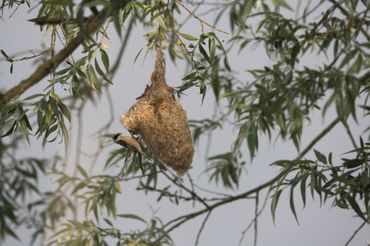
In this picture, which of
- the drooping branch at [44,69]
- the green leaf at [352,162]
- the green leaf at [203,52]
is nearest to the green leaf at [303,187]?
the green leaf at [352,162]

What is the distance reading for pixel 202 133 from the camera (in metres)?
2.58

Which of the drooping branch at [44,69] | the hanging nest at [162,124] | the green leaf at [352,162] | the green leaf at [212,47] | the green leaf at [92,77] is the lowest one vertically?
the drooping branch at [44,69]

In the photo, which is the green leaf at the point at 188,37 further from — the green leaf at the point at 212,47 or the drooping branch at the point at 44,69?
the drooping branch at the point at 44,69

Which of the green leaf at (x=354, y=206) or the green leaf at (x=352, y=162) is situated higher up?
the green leaf at (x=352, y=162)

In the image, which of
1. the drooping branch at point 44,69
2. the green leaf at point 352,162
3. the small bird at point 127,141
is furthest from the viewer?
the green leaf at point 352,162

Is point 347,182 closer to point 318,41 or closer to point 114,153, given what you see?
point 318,41

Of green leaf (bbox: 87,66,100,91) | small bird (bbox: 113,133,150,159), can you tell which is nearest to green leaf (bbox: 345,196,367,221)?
small bird (bbox: 113,133,150,159)

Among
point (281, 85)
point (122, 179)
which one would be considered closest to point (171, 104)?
point (281, 85)

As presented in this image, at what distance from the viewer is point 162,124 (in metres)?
1.63

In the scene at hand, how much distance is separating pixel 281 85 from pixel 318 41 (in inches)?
34.3

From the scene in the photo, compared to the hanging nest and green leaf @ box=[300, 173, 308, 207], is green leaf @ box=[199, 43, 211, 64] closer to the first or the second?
the hanging nest

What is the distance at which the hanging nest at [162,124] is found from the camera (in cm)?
162

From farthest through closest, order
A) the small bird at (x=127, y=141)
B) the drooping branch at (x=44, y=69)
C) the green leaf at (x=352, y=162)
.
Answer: the green leaf at (x=352, y=162) → the small bird at (x=127, y=141) → the drooping branch at (x=44, y=69)

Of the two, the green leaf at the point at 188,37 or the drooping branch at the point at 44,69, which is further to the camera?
the green leaf at the point at 188,37
